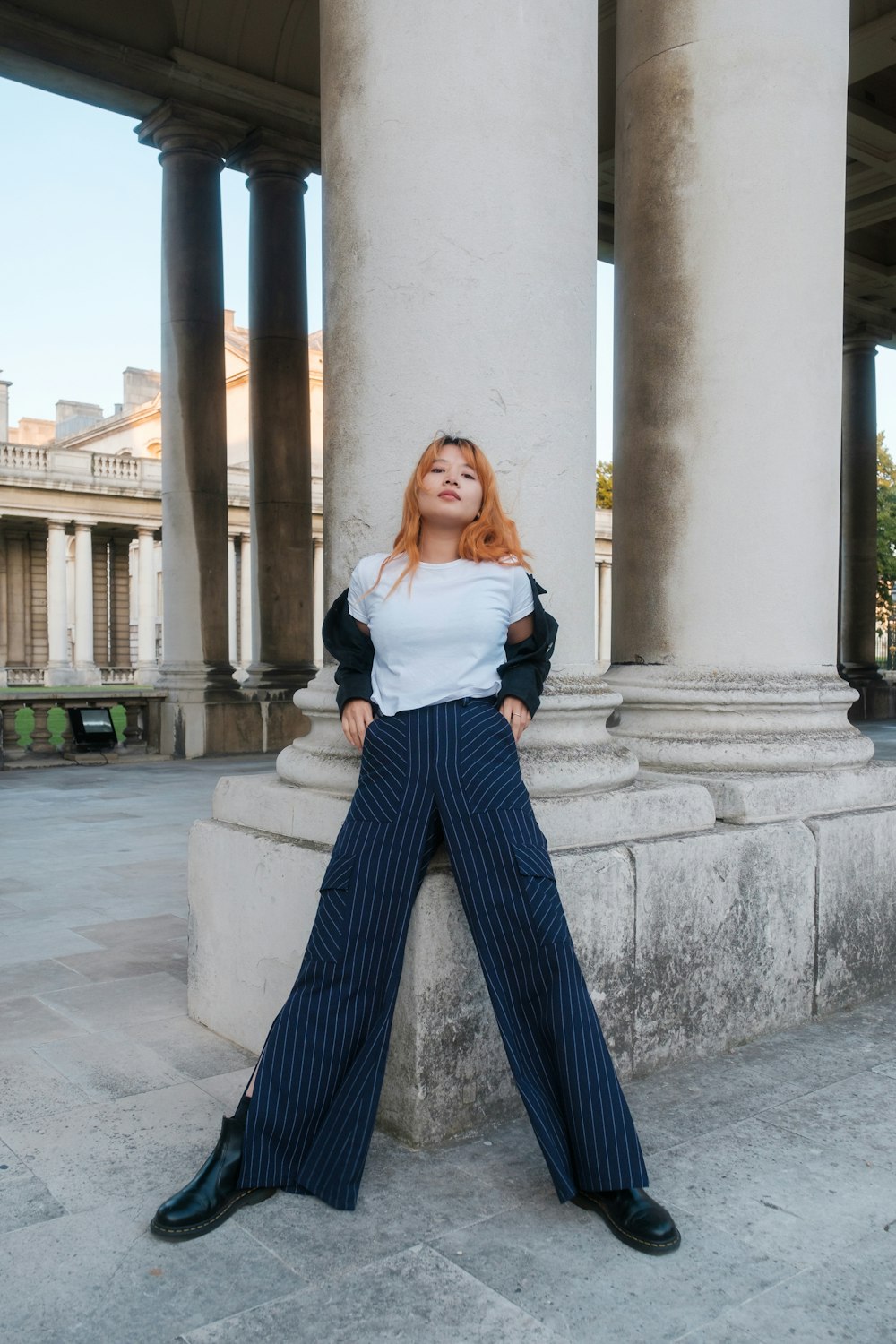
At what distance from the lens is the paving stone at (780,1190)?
3826mm

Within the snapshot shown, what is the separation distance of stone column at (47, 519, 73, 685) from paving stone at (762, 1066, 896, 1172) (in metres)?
65.8

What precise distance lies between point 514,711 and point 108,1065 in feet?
8.45

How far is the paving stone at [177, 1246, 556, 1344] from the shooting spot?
127 inches

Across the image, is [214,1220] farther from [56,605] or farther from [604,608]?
[604,608]

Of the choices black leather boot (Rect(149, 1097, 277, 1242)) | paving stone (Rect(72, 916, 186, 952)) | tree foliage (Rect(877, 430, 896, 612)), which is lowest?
paving stone (Rect(72, 916, 186, 952))

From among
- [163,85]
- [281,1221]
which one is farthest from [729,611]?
[163,85]

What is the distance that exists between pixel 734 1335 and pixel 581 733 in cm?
270

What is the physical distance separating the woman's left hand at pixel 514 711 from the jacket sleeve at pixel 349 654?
545 mm

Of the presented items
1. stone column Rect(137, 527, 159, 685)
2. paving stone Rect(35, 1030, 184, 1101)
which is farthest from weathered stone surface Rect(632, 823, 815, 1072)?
stone column Rect(137, 527, 159, 685)

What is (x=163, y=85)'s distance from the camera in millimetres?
19984

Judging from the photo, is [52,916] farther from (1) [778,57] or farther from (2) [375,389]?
(1) [778,57]

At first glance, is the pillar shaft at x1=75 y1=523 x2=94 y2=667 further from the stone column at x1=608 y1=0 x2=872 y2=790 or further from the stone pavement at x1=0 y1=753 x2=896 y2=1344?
the stone pavement at x1=0 y1=753 x2=896 y2=1344

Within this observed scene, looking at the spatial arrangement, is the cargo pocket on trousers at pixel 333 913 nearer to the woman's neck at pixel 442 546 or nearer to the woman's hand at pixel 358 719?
the woman's hand at pixel 358 719

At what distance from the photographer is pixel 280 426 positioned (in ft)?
73.4
